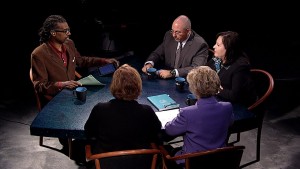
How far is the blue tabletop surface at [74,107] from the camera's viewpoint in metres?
2.50

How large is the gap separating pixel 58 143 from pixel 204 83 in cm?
213

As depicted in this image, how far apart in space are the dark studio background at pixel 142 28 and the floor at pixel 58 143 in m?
0.38

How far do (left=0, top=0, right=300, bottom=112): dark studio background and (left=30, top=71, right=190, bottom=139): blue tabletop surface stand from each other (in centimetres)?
223

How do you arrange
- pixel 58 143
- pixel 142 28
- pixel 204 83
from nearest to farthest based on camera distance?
pixel 204 83 < pixel 58 143 < pixel 142 28

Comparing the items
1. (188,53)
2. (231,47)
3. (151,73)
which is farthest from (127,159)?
(188,53)

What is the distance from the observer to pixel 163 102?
2.90 meters

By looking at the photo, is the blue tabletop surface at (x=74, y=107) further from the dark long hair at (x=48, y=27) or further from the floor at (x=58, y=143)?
the floor at (x=58, y=143)

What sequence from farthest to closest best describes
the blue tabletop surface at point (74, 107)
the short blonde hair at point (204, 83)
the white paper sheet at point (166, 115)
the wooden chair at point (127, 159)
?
the white paper sheet at point (166, 115) < the blue tabletop surface at point (74, 107) < the short blonde hair at point (204, 83) < the wooden chair at point (127, 159)

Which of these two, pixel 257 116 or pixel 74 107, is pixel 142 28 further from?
pixel 74 107

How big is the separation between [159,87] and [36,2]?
216 inches

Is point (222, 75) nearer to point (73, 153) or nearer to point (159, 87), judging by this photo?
point (159, 87)

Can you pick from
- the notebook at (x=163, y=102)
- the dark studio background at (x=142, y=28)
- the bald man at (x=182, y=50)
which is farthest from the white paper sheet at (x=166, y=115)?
the dark studio background at (x=142, y=28)

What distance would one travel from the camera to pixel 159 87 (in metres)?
3.29

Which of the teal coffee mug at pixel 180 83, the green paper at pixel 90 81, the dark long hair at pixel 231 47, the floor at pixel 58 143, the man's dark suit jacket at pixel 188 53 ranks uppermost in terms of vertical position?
the dark long hair at pixel 231 47
